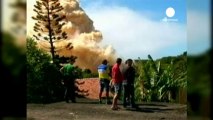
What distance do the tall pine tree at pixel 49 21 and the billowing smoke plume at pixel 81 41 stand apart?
0.09 m

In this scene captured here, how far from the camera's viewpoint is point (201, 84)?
503 centimetres

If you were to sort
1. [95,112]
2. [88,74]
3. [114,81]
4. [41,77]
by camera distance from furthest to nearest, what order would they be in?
[41,77] → [114,81] → [95,112] → [88,74]

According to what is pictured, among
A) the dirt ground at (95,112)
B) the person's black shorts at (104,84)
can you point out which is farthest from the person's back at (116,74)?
the dirt ground at (95,112)

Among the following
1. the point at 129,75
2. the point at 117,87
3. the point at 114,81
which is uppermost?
the point at 129,75

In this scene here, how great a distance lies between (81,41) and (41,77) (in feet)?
3.46

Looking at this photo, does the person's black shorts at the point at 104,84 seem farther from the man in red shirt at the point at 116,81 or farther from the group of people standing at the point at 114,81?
the man in red shirt at the point at 116,81

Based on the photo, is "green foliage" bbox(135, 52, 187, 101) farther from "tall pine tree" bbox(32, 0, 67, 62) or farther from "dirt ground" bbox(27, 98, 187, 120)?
"tall pine tree" bbox(32, 0, 67, 62)

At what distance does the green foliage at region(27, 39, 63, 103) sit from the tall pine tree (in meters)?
0.22

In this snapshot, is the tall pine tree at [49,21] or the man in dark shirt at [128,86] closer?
the tall pine tree at [49,21]

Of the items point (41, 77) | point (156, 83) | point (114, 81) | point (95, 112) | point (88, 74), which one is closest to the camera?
point (88, 74)

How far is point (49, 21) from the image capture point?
9.39m

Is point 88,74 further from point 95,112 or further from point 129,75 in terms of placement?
point 129,75

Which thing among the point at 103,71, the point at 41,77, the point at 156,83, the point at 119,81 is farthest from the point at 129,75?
the point at 156,83

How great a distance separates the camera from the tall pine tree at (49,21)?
28.1 feet
